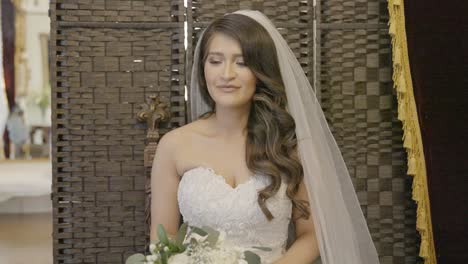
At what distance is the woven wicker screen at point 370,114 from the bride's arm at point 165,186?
744 mm

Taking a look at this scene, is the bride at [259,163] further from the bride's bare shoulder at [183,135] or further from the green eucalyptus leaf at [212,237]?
the green eucalyptus leaf at [212,237]

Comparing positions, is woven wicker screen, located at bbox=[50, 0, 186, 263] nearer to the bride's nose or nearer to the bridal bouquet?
the bride's nose

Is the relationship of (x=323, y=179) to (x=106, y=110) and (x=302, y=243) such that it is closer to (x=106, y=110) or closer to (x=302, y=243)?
(x=302, y=243)

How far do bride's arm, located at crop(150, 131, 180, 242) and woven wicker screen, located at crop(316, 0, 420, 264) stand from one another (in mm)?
744

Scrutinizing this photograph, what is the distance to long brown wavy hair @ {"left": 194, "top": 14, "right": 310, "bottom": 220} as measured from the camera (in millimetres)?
1747

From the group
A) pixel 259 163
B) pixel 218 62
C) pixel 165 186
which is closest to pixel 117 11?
pixel 218 62

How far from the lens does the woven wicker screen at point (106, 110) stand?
7.11ft

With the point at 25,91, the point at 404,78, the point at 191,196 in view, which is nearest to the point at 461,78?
the point at 404,78

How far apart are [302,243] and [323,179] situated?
234 millimetres

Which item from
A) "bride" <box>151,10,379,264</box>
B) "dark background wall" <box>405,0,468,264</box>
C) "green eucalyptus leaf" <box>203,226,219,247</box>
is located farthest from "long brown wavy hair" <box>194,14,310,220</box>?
"dark background wall" <box>405,0,468,264</box>

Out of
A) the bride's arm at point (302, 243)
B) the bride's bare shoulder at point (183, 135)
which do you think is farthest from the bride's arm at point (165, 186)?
the bride's arm at point (302, 243)

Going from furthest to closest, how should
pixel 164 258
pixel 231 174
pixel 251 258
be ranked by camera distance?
pixel 231 174, pixel 251 258, pixel 164 258

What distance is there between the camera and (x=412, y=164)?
220 cm

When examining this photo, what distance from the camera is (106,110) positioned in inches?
86.4
